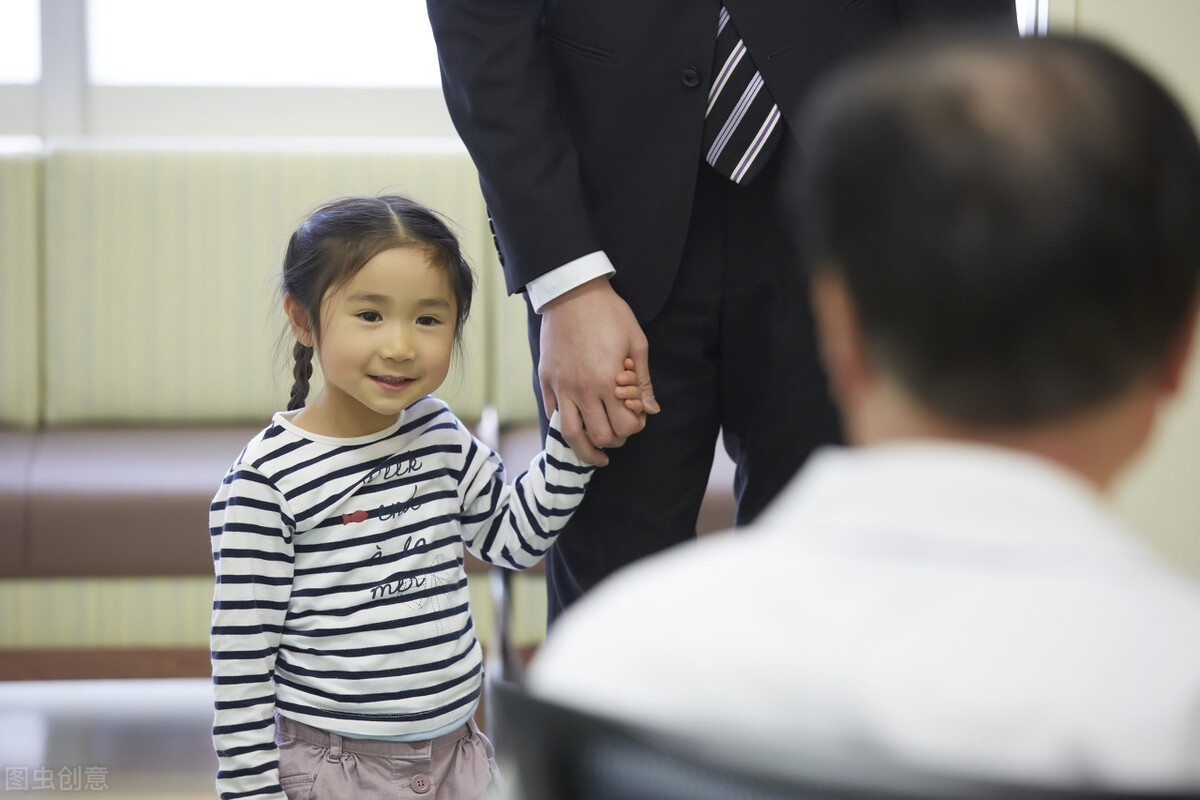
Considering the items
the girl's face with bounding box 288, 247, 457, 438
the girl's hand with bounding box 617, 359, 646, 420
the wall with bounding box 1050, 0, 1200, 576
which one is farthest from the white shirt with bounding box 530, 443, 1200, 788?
the wall with bounding box 1050, 0, 1200, 576

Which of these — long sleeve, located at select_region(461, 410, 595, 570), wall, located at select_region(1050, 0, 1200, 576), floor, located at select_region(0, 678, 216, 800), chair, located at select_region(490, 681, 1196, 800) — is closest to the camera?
chair, located at select_region(490, 681, 1196, 800)

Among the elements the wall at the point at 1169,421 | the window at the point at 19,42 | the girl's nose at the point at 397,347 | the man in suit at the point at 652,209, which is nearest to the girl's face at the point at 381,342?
the girl's nose at the point at 397,347

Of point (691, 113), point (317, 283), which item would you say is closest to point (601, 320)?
point (691, 113)

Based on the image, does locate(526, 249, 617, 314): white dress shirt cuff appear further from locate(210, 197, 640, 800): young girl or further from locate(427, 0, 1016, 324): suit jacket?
locate(210, 197, 640, 800): young girl

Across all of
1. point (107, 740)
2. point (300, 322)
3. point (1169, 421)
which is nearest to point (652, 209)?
point (300, 322)

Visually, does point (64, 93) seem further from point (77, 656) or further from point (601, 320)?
point (601, 320)

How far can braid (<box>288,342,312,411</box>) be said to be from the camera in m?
1.31

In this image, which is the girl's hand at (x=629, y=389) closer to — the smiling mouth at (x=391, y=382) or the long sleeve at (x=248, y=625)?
the smiling mouth at (x=391, y=382)

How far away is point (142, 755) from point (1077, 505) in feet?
6.57

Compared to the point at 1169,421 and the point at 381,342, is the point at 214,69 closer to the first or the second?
the point at 381,342

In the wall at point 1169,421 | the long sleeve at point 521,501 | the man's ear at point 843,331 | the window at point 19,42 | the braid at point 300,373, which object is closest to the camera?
the man's ear at point 843,331

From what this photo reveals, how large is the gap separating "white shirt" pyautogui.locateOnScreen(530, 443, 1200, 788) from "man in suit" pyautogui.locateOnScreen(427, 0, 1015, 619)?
0.69 metres

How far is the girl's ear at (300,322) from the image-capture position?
1231 mm

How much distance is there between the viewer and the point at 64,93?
3.15 meters
